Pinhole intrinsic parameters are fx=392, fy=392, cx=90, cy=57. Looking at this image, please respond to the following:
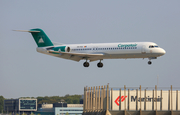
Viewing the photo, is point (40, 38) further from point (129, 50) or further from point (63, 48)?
point (129, 50)

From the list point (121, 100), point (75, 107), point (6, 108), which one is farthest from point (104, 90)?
point (6, 108)

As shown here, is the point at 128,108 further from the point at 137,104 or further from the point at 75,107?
the point at 75,107

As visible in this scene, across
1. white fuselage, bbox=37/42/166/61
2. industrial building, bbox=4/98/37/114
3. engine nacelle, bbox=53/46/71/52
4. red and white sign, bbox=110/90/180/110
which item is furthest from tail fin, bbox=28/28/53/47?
industrial building, bbox=4/98/37/114

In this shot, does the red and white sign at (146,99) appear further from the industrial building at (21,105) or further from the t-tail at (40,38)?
the industrial building at (21,105)

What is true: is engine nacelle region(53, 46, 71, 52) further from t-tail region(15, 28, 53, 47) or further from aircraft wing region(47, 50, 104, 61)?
t-tail region(15, 28, 53, 47)

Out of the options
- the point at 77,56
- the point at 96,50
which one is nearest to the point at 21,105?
the point at 77,56

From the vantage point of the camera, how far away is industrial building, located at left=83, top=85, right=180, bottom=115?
62094 millimetres

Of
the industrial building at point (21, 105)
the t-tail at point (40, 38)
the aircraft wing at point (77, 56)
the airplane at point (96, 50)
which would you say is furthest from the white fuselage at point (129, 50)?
the industrial building at point (21, 105)

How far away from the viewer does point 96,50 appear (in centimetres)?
6600

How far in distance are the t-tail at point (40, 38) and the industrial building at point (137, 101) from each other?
1355 cm

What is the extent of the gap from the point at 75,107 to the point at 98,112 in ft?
370

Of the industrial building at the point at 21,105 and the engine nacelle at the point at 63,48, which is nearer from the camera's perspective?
the engine nacelle at the point at 63,48

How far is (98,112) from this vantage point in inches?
2537

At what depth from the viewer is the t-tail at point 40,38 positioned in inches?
2839
